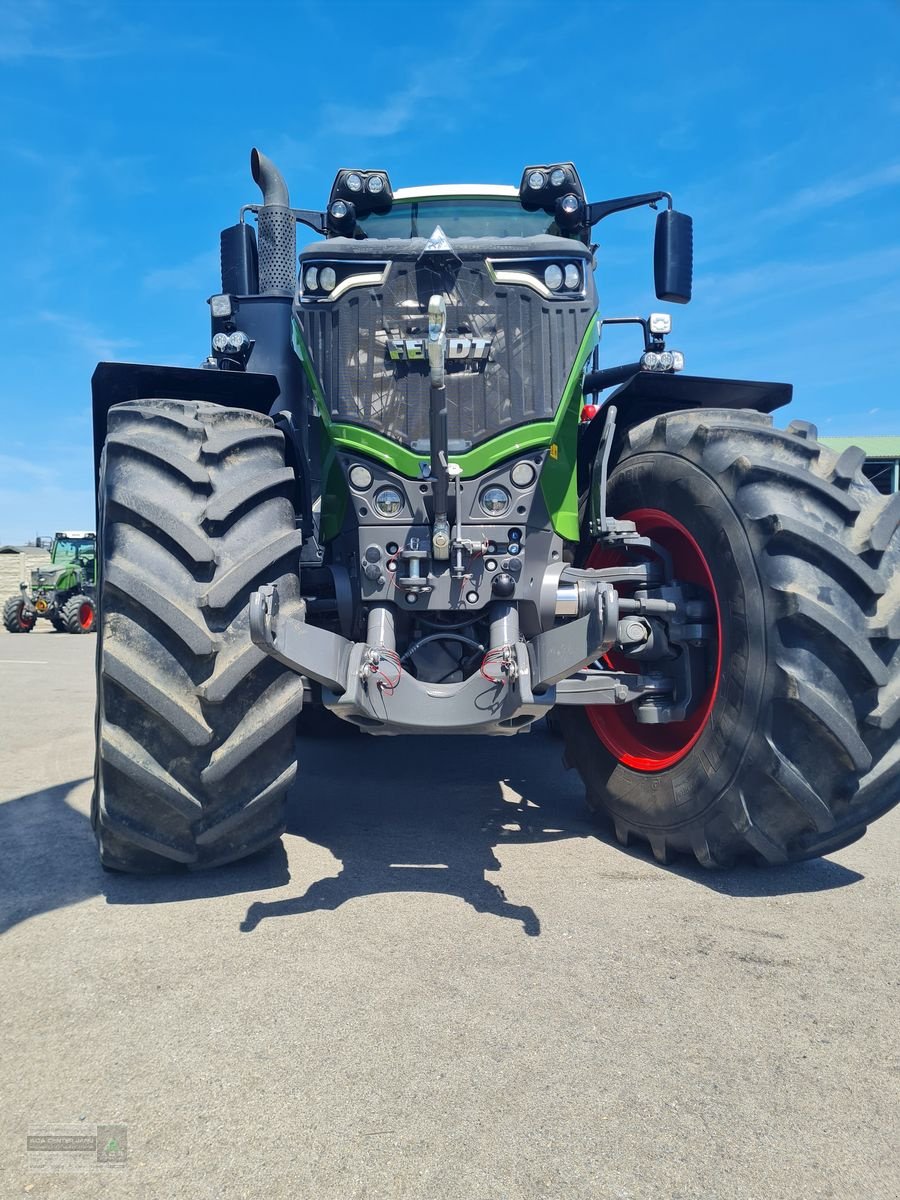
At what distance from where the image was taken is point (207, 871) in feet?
10.2

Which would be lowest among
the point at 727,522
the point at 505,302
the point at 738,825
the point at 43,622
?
the point at 43,622

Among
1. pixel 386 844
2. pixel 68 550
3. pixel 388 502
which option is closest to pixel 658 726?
pixel 386 844

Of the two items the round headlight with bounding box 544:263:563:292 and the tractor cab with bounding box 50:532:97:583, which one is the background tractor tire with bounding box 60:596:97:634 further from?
the round headlight with bounding box 544:263:563:292

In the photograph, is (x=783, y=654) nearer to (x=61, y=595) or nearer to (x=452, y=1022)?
(x=452, y=1022)

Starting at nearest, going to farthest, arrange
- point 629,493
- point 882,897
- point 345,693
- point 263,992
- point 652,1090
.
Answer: point 652,1090
point 263,992
point 345,693
point 882,897
point 629,493

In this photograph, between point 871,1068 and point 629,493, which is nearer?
point 871,1068

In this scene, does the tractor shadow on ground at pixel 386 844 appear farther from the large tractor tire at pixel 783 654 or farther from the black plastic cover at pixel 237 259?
the black plastic cover at pixel 237 259

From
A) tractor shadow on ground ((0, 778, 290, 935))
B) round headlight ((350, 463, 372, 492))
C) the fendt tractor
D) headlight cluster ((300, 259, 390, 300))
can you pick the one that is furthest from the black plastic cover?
tractor shadow on ground ((0, 778, 290, 935))

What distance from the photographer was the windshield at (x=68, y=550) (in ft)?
83.7

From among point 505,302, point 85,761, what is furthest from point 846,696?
point 85,761

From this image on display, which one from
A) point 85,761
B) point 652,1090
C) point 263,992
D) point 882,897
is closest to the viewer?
point 652,1090

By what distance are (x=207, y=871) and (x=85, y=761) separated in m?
2.56

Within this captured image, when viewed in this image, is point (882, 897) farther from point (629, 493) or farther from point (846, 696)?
point (629, 493)

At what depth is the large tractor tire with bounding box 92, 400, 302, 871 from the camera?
2721 mm
